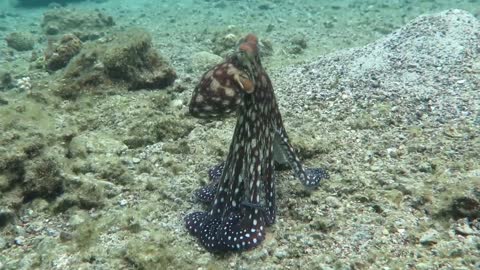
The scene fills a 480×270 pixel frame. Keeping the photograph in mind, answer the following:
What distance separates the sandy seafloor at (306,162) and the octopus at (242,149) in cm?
18

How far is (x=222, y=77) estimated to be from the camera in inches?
139

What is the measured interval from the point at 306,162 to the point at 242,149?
5.38 feet

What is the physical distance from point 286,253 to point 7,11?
30.5m

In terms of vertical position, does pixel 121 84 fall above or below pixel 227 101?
below

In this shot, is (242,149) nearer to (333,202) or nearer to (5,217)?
(333,202)

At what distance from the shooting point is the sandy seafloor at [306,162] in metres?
3.79

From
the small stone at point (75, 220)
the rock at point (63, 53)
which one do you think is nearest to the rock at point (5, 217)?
the small stone at point (75, 220)

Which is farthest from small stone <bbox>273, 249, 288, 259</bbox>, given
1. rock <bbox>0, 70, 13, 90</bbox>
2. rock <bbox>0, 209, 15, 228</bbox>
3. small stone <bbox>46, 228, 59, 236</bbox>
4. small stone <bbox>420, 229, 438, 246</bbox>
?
rock <bbox>0, 70, 13, 90</bbox>

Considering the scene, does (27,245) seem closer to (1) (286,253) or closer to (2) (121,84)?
(1) (286,253)

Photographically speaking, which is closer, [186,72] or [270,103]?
[270,103]

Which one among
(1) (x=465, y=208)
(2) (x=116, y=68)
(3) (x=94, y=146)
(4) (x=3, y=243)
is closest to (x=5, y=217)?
(4) (x=3, y=243)

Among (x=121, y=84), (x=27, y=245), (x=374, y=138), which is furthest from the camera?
(x=121, y=84)

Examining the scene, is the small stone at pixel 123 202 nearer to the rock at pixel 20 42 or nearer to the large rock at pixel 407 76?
the large rock at pixel 407 76

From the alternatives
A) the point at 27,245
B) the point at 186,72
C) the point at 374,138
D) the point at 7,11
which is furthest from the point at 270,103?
the point at 7,11
